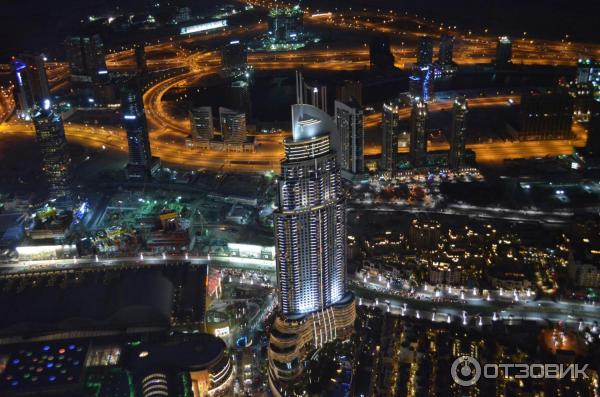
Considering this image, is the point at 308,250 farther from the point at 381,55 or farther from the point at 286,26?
the point at 286,26

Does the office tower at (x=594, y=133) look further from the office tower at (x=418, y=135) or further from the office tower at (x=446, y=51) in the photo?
the office tower at (x=446, y=51)

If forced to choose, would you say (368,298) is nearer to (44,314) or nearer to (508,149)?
(44,314)

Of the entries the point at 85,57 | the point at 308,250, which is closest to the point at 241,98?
the point at 85,57

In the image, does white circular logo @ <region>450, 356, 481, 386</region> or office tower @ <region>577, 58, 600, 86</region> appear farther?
office tower @ <region>577, 58, 600, 86</region>

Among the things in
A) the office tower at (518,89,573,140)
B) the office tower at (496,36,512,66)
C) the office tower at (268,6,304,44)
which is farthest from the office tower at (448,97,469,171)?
the office tower at (268,6,304,44)

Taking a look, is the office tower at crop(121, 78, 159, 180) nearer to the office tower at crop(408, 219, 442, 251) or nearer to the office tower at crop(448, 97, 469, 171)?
the office tower at crop(408, 219, 442, 251)

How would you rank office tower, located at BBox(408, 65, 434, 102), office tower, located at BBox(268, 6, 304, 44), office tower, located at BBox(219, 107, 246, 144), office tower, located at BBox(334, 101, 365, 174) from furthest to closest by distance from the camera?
office tower, located at BBox(268, 6, 304, 44) → office tower, located at BBox(408, 65, 434, 102) → office tower, located at BBox(219, 107, 246, 144) → office tower, located at BBox(334, 101, 365, 174)
